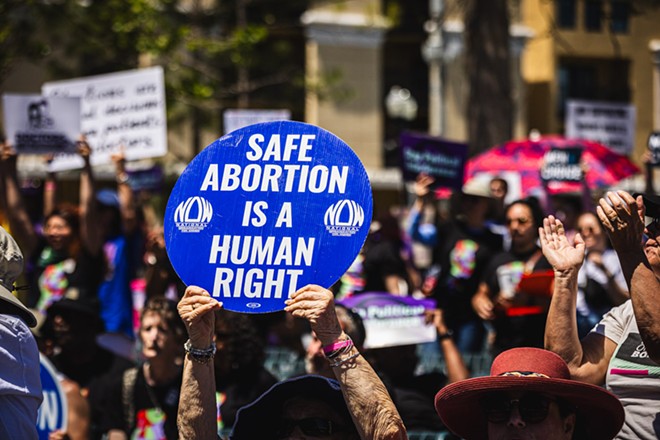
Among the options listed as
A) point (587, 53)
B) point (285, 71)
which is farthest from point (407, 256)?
point (587, 53)

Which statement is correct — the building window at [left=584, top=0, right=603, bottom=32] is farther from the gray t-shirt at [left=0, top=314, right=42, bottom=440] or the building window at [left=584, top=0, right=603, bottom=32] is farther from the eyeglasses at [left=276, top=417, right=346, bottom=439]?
the gray t-shirt at [left=0, top=314, right=42, bottom=440]

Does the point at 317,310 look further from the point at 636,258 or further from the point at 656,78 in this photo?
the point at 656,78

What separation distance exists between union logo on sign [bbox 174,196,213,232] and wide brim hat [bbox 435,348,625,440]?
0.98 metres

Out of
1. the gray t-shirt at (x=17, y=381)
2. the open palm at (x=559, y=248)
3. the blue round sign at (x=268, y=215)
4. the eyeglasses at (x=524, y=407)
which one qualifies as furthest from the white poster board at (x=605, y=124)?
the gray t-shirt at (x=17, y=381)

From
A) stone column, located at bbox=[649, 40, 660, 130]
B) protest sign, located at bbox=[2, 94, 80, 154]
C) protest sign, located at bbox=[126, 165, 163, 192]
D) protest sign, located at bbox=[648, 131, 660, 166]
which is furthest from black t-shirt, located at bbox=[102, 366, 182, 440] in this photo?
stone column, located at bbox=[649, 40, 660, 130]

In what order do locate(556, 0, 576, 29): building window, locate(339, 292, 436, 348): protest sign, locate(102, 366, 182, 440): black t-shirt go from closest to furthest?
locate(102, 366, 182, 440): black t-shirt < locate(339, 292, 436, 348): protest sign < locate(556, 0, 576, 29): building window

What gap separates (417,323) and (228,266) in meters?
2.95

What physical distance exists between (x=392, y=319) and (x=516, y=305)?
25.7 inches

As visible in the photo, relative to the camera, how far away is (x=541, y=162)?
33.7ft

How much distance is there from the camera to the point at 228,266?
384 cm

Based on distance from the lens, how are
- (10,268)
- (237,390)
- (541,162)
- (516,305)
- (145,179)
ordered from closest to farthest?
(10,268), (237,390), (516,305), (541,162), (145,179)

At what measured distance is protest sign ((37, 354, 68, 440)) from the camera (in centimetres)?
547

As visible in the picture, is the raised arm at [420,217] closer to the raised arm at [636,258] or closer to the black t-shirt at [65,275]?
the black t-shirt at [65,275]

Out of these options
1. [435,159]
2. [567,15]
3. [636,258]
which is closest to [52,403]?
[636,258]
